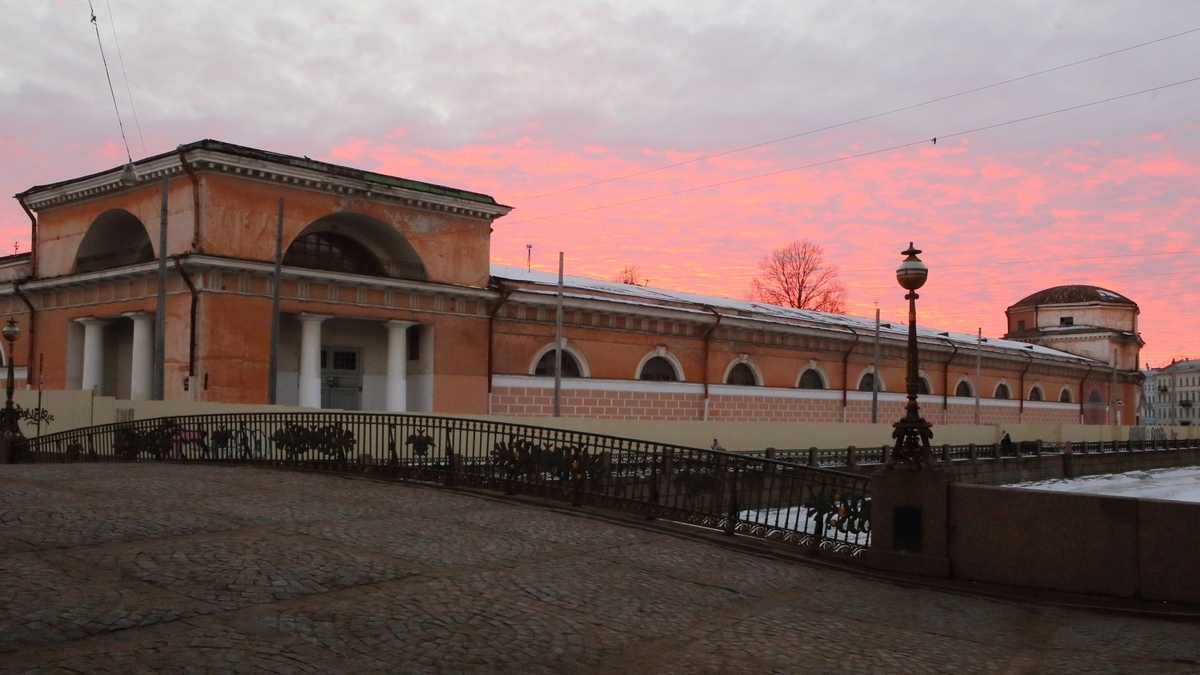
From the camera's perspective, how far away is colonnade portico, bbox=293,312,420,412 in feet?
91.6

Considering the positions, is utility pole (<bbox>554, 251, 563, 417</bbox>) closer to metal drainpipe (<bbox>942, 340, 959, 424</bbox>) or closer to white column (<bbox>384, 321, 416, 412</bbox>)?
white column (<bbox>384, 321, 416, 412</bbox>)

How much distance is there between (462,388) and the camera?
30.8 metres

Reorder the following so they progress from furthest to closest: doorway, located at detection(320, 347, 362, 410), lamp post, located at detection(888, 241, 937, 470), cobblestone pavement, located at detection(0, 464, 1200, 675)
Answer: doorway, located at detection(320, 347, 362, 410), lamp post, located at detection(888, 241, 937, 470), cobblestone pavement, located at detection(0, 464, 1200, 675)

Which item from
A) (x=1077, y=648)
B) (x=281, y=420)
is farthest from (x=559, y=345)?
(x=1077, y=648)

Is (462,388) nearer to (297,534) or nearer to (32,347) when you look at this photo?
(32,347)

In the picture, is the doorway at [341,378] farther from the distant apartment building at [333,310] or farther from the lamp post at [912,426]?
the lamp post at [912,426]

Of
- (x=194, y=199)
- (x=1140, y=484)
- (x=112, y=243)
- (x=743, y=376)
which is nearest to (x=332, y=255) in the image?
(x=194, y=199)

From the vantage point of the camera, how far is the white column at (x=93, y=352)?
30.1 metres

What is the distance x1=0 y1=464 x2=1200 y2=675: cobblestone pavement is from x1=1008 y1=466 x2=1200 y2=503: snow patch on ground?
29.4 metres

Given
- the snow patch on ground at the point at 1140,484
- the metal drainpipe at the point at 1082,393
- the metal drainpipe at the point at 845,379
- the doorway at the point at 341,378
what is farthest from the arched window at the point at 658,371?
the metal drainpipe at the point at 1082,393

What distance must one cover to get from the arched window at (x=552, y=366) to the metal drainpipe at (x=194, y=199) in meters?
11.2

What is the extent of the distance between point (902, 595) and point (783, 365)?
1246 inches

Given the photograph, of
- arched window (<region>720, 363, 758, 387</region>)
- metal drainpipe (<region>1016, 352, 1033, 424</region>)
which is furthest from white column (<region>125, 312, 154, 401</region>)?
metal drainpipe (<region>1016, 352, 1033, 424</region>)

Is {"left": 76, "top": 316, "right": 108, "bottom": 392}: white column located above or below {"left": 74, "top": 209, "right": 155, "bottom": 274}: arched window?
below
